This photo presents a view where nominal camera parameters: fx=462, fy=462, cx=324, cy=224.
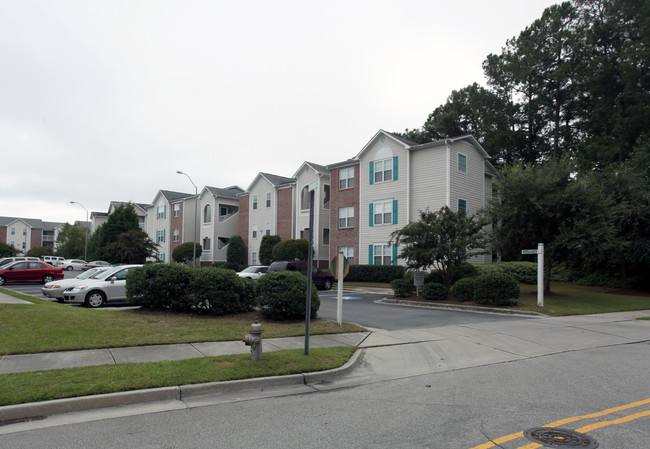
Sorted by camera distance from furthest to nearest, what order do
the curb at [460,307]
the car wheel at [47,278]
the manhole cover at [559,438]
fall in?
1. the car wheel at [47,278]
2. the curb at [460,307]
3. the manhole cover at [559,438]

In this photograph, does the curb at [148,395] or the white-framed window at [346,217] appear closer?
the curb at [148,395]

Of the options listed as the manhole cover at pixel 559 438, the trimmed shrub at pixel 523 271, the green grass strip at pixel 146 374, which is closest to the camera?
the manhole cover at pixel 559 438

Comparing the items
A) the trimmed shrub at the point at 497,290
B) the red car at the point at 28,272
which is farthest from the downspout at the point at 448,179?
the red car at the point at 28,272

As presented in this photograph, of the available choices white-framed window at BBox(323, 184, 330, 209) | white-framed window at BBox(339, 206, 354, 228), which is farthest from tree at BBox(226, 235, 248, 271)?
white-framed window at BBox(339, 206, 354, 228)

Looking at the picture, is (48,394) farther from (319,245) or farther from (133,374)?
(319,245)

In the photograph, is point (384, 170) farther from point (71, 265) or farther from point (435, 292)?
point (71, 265)

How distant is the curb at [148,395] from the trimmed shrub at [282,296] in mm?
4639

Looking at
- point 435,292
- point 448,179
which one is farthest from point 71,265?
point 435,292

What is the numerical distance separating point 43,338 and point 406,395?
7.12 metres

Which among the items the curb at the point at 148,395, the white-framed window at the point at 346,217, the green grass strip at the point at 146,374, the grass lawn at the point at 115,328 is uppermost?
the white-framed window at the point at 346,217

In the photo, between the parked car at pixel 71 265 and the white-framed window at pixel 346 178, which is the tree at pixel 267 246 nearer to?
the white-framed window at pixel 346 178

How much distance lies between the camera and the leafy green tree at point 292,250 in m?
35.8

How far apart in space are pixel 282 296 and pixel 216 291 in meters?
2.06

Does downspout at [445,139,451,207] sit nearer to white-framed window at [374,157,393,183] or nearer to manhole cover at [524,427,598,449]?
white-framed window at [374,157,393,183]
